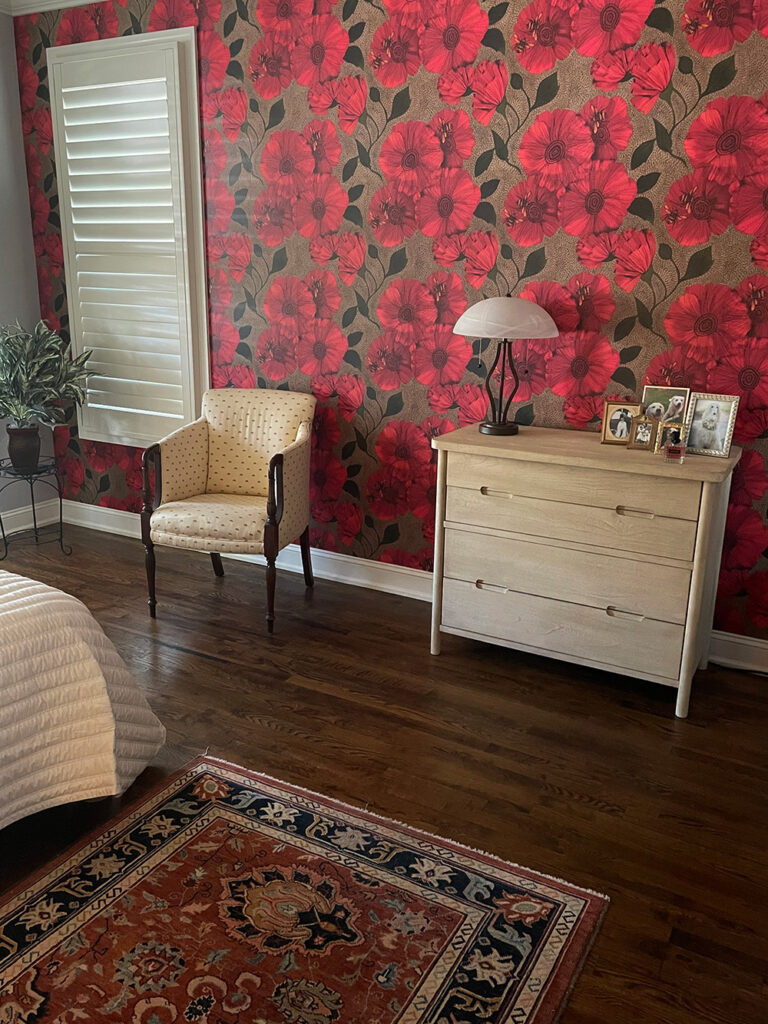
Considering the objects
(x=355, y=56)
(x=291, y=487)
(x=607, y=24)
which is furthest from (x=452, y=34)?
(x=291, y=487)

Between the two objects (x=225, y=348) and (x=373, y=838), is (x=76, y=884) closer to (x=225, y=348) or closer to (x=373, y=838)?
(x=373, y=838)

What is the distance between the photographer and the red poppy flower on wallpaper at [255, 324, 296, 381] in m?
4.24

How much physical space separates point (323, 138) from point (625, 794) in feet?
9.86

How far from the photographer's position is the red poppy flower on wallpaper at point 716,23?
9.74 feet

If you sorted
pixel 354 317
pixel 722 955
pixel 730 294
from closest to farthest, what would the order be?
pixel 722 955 < pixel 730 294 < pixel 354 317

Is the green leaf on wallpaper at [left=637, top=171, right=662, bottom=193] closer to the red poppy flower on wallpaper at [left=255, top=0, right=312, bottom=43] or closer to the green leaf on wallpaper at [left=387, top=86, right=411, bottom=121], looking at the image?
the green leaf on wallpaper at [left=387, top=86, right=411, bottom=121]

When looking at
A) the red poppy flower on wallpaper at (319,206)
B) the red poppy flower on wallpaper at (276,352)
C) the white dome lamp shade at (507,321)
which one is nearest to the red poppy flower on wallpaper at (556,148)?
the white dome lamp shade at (507,321)

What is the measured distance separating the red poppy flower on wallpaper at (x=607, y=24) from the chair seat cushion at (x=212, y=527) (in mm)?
2232

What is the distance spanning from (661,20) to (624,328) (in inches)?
42.6

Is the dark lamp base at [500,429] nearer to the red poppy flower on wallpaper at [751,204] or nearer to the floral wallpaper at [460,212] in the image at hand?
the floral wallpaper at [460,212]

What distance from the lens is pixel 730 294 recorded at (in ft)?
10.5

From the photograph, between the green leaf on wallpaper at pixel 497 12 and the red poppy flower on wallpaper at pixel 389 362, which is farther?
the red poppy flower on wallpaper at pixel 389 362

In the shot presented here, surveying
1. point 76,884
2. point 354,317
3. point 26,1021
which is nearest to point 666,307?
point 354,317

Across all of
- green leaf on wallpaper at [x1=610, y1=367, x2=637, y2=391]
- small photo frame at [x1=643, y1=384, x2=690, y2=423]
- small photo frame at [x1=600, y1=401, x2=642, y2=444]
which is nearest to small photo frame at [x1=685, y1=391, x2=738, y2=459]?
small photo frame at [x1=643, y1=384, x2=690, y2=423]
